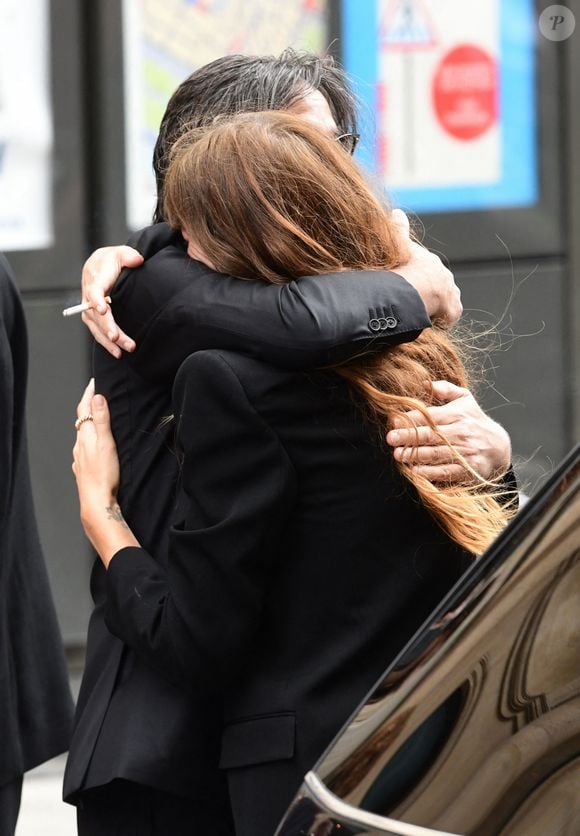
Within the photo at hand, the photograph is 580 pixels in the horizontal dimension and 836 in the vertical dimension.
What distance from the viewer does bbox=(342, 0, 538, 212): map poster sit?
19.5 feet

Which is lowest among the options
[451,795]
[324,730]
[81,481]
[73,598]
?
[73,598]

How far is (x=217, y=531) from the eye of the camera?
1840 mm

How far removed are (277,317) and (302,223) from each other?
0.15 metres

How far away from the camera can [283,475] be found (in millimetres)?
1845

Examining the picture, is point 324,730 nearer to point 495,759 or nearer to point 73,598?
point 495,759

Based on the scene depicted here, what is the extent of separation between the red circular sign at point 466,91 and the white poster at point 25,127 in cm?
167

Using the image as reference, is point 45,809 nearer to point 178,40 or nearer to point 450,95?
point 178,40

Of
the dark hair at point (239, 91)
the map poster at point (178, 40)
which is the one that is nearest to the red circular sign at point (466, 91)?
the map poster at point (178, 40)

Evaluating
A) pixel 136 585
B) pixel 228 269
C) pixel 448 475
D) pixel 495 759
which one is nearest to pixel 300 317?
pixel 228 269

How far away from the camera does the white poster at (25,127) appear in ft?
19.0

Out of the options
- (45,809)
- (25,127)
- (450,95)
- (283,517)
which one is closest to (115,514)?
(283,517)

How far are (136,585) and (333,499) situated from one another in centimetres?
31

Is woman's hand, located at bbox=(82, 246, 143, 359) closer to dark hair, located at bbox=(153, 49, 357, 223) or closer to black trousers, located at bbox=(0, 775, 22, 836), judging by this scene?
dark hair, located at bbox=(153, 49, 357, 223)

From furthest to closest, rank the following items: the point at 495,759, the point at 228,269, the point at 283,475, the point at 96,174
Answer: the point at 96,174 < the point at 228,269 < the point at 283,475 < the point at 495,759
